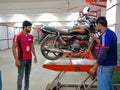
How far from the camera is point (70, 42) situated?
213 inches

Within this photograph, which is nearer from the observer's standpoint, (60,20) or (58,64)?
(58,64)

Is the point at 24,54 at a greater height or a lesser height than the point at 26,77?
Result: greater

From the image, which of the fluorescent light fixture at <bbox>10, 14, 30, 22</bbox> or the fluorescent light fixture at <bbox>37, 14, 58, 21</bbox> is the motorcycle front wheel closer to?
the fluorescent light fixture at <bbox>37, 14, 58, 21</bbox>

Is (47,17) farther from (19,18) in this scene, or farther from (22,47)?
(22,47)

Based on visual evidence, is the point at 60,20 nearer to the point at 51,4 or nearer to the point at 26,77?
the point at 51,4

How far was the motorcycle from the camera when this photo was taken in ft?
17.0

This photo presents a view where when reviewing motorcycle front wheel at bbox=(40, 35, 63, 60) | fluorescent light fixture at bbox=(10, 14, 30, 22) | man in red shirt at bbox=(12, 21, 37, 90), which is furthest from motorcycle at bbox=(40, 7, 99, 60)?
fluorescent light fixture at bbox=(10, 14, 30, 22)

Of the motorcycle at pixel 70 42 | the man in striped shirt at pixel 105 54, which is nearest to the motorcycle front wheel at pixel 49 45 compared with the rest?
the motorcycle at pixel 70 42

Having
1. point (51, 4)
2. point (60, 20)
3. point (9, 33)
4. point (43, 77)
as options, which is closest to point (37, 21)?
point (60, 20)

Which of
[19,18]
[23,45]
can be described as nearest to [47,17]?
[19,18]

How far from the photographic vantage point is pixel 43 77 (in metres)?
6.04

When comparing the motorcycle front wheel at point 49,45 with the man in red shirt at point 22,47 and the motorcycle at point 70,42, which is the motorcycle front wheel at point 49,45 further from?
the man in red shirt at point 22,47

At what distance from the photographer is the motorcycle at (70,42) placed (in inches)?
204

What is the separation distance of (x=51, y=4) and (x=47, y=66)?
11.9m
